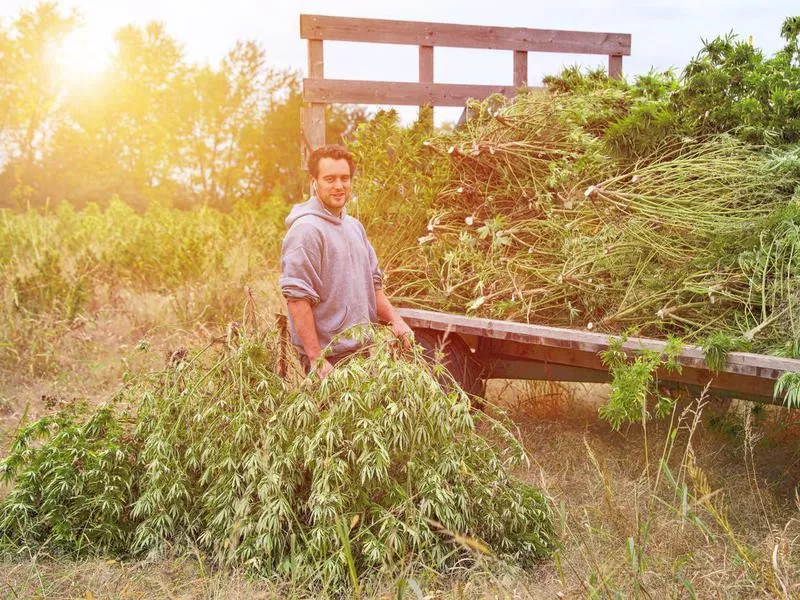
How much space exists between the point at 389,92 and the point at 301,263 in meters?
3.42

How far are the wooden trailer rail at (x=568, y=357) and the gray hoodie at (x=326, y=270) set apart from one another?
1.62ft

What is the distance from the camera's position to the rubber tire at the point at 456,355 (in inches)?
194

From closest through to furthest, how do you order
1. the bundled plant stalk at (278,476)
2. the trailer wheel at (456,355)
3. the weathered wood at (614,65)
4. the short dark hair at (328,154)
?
the bundled plant stalk at (278,476)
the short dark hair at (328,154)
the trailer wheel at (456,355)
the weathered wood at (614,65)

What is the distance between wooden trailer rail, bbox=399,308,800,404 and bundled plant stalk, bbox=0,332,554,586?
0.63m

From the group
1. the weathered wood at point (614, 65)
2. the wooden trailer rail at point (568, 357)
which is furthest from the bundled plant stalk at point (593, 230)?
the weathered wood at point (614, 65)

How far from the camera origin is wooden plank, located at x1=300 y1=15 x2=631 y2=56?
22.2ft

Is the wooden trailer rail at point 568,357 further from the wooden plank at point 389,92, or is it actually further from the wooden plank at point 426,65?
the wooden plank at point 426,65

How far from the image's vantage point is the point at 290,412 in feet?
10.1

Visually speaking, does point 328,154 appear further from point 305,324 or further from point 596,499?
point 596,499

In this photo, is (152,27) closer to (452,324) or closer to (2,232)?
(2,232)

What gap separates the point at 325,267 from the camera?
4.08 meters

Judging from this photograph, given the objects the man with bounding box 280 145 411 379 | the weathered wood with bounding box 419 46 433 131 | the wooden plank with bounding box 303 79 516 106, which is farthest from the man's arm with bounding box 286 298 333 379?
the weathered wood with bounding box 419 46 433 131

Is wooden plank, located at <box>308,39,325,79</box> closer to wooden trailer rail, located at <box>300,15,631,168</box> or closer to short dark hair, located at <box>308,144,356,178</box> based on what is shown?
wooden trailer rail, located at <box>300,15,631,168</box>

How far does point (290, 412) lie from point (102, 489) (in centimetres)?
92
